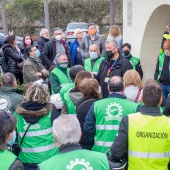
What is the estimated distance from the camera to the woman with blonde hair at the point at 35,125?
3.94 meters

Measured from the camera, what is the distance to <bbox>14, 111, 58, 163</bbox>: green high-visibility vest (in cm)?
397

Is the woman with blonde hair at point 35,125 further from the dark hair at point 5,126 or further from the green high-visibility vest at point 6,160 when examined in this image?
the green high-visibility vest at point 6,160

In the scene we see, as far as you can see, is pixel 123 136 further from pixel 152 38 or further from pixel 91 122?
pixel 152 38

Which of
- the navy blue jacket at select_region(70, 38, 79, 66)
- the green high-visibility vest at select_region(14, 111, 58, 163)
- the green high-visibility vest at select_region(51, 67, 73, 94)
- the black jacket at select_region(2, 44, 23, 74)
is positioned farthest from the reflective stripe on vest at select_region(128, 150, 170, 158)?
the navy blue jacket at select_region(70, 38, 79, 66)

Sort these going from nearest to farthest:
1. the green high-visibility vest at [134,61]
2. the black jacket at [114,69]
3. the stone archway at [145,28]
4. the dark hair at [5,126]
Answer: the dark hair at [5,126], the black jacket at [114,69], the stone archway at [145,28], the green high-visibility vest at [134,61]

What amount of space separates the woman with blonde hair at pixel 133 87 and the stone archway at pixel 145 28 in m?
2.81

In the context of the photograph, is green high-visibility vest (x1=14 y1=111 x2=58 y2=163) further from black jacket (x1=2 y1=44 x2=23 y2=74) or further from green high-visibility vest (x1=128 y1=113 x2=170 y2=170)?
black jacket (x1=2 y1=44 x2=23 y2=74)

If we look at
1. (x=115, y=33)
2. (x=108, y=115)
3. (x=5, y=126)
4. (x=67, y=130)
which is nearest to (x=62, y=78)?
(x=108, y=115)

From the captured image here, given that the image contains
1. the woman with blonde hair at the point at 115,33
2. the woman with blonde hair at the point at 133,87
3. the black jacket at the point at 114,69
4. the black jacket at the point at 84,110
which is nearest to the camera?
the black jacket at the point at 84,110

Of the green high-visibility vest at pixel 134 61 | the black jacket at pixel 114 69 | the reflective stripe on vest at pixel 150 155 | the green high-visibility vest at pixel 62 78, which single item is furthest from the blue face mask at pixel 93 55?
the reflective stripe on vest at pixel 150 155

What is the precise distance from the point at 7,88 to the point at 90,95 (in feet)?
3.83

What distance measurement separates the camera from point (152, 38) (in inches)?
309

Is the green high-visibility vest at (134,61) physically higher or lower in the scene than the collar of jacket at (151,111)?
lower

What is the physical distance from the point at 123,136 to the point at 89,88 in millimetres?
1147
